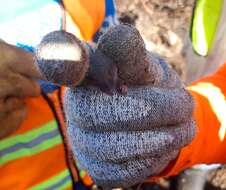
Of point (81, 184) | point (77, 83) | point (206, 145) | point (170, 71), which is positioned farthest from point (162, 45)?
point (77, 83)

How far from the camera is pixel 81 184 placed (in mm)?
988

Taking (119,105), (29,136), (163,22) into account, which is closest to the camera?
(119,105)

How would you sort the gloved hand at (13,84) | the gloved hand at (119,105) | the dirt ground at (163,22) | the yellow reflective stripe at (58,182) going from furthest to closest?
the dirt ground at (163,22), the yellow reflective stripe at (58,182), the gloved hand at (13,84), the gloved hand at (119,105)

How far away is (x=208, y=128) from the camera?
2.58 ft

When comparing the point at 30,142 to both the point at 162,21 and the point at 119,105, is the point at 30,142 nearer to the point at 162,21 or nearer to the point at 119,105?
the point at 119,105

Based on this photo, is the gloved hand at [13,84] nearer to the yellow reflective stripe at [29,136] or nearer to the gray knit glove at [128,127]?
the yellow reflective stripe at [29,136]

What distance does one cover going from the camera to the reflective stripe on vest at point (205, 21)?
2.49ft

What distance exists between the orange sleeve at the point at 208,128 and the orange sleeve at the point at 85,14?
251mm

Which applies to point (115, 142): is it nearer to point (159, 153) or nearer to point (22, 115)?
point (159, 153)

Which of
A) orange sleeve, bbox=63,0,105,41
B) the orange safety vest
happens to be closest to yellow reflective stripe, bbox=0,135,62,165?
the orange safety vest

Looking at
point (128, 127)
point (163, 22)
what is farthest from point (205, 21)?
point (163, 22)

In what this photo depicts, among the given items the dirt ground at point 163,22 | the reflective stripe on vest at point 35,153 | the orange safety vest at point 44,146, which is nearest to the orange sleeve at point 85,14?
the orange safety vest at point 44,146

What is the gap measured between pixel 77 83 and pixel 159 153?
16 cm

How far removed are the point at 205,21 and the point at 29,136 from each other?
0.38 meters
